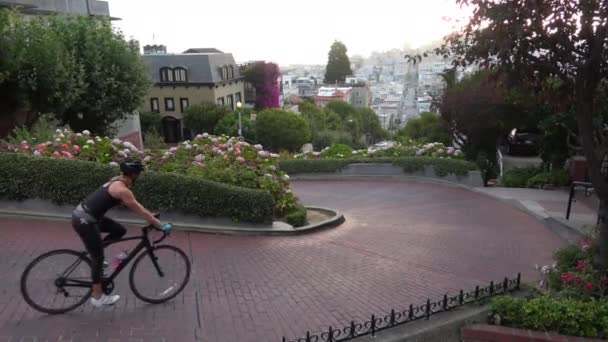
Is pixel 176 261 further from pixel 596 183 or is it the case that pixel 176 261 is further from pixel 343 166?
pixel 343 166

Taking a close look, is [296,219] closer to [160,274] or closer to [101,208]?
[160,274]

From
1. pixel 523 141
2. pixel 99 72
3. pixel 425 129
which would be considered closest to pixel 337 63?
pixel 425 129

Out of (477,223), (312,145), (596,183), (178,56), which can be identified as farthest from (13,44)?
(312,145)

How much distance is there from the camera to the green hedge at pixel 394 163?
53.0ft

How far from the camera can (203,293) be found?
225 inches

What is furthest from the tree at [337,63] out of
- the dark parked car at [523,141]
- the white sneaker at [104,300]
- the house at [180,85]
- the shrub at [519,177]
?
the white sneaker at [104,300]

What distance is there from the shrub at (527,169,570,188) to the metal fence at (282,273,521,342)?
10033 mm

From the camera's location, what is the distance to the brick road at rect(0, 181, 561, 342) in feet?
15.8

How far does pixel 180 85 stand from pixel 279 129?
13958mm

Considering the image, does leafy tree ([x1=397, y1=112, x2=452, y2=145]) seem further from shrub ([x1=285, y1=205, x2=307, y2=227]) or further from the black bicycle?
the black bicycle

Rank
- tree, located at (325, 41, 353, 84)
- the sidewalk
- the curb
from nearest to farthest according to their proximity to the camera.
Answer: the curb < the sidewalk < tree, located at (325, 41, 353, 84)

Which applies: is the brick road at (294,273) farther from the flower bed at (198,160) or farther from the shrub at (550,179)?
the shrub at (550,179)

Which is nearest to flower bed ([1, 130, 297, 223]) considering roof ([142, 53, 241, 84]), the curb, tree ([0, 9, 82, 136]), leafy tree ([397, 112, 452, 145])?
the curb

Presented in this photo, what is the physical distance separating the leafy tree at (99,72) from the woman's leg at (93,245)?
51.2 feet
